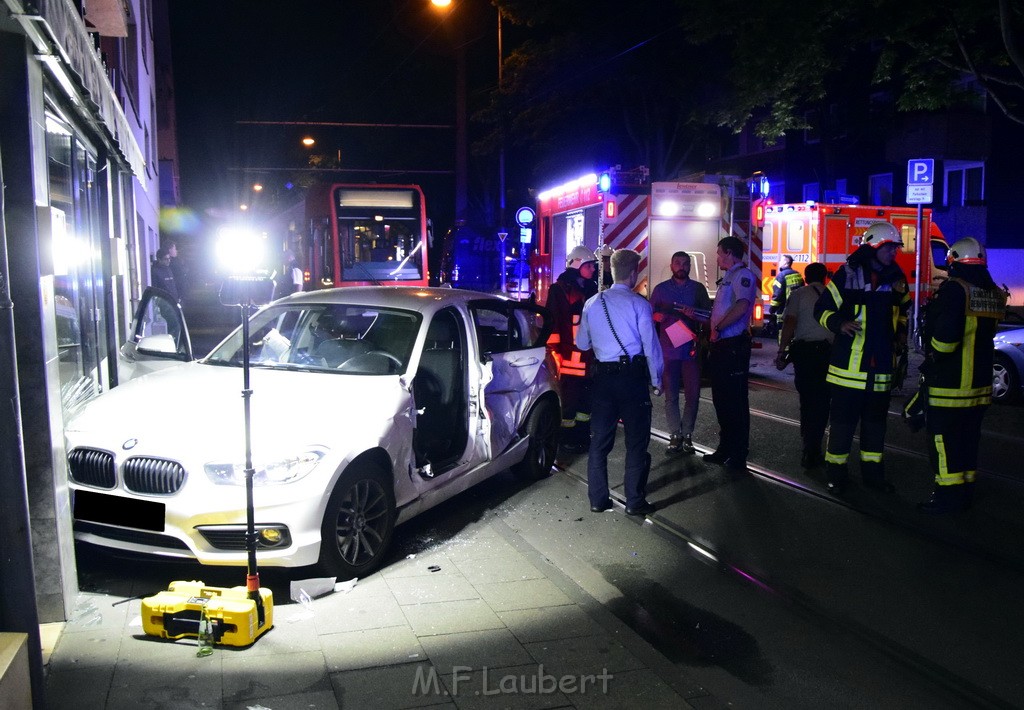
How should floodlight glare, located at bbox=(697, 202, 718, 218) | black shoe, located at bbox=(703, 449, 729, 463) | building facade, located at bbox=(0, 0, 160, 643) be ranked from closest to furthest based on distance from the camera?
building facade, located at bbox=(0, 0, 160, 643)
black shoe, located at bbox=(703, 449, 729, 463)
floodlight glare, located at bbox=(697, 202, 718, 218)

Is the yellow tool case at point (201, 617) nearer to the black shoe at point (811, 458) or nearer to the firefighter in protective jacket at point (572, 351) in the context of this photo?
the firefighter in protective jacket at point (572, 351)

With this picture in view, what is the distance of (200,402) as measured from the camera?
5.21 metres

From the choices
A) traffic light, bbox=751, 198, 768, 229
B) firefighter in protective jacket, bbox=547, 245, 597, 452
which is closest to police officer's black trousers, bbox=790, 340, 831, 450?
firefighter in protective jacket, bbox=547, 245, 597, 452

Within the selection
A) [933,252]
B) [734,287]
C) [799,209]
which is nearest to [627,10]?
[799,209]

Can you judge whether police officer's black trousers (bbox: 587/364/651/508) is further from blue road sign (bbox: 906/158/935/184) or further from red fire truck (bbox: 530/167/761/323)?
blue road sign (bbox: 906/158/935/184)

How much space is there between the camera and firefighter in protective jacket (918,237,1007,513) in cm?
645

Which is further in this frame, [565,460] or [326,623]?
[565,460]

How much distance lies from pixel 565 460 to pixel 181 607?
15.7 ft

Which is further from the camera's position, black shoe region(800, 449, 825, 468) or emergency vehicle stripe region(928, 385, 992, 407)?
black shoe region(800, 449, 825, 468)

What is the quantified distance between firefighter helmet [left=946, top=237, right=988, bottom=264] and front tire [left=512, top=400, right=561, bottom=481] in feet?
10.9

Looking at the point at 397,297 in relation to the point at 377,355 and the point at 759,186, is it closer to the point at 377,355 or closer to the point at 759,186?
the point at 377,355

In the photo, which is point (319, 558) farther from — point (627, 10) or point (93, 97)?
point (627, 10)

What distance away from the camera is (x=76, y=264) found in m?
6.23

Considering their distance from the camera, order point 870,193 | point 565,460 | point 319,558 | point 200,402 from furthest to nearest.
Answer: point 870,193, point 565,460, point 200,402, point 319,558
